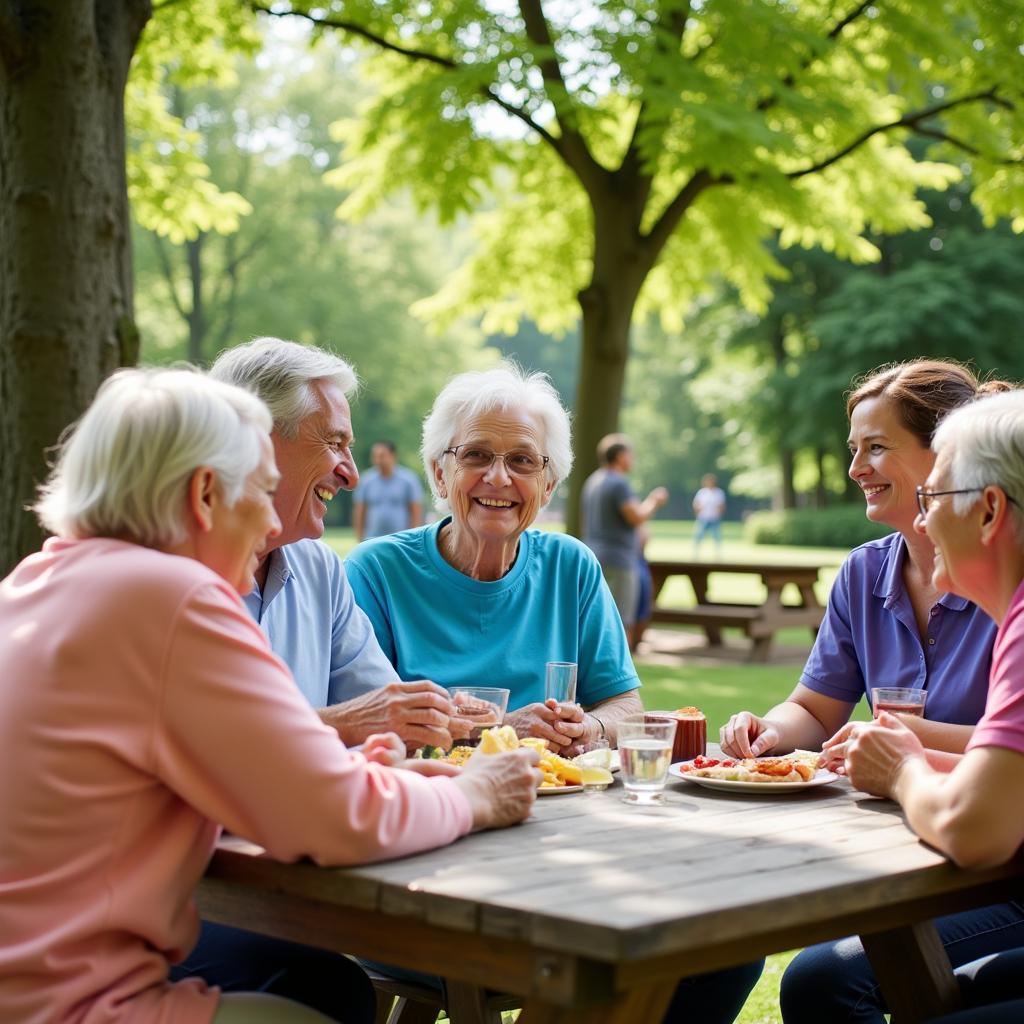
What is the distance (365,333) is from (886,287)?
15323 mm

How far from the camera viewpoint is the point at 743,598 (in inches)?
807

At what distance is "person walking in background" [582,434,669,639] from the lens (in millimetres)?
12258

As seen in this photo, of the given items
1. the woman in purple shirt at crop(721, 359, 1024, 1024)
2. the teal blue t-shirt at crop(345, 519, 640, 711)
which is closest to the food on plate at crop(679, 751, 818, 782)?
the woman in purple shirt at crop(721, 359, 1024, 1024)

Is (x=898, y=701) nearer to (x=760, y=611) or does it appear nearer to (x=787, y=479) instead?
(x=760, y=611)

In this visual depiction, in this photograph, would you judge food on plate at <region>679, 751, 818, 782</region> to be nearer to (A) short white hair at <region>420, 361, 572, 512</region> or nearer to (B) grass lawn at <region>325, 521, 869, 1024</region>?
(A) short white hair at <region>420, 361, 572, 512</region>

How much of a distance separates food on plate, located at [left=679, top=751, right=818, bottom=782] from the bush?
30.2 meters

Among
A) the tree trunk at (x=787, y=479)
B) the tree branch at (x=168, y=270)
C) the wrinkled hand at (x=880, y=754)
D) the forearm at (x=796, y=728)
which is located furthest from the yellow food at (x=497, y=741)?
the tree trunk at (x=787, y=479)

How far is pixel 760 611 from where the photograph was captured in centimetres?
1309

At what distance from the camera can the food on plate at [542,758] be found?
2.77 metres

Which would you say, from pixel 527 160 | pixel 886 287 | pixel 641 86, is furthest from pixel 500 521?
pixel 886 287

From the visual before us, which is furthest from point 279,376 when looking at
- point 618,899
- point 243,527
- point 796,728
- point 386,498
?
point 386,498

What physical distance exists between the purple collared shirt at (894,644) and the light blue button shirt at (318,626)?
46.2 inches

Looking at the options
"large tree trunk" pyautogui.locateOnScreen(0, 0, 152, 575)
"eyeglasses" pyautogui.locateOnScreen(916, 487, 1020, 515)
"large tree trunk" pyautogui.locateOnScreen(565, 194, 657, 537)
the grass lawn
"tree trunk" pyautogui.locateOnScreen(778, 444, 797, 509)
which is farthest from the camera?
"tree trunk" pyautogui.locateOnScreen(778, 444, 797, 509)

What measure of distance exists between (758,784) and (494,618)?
1157 millimetres
